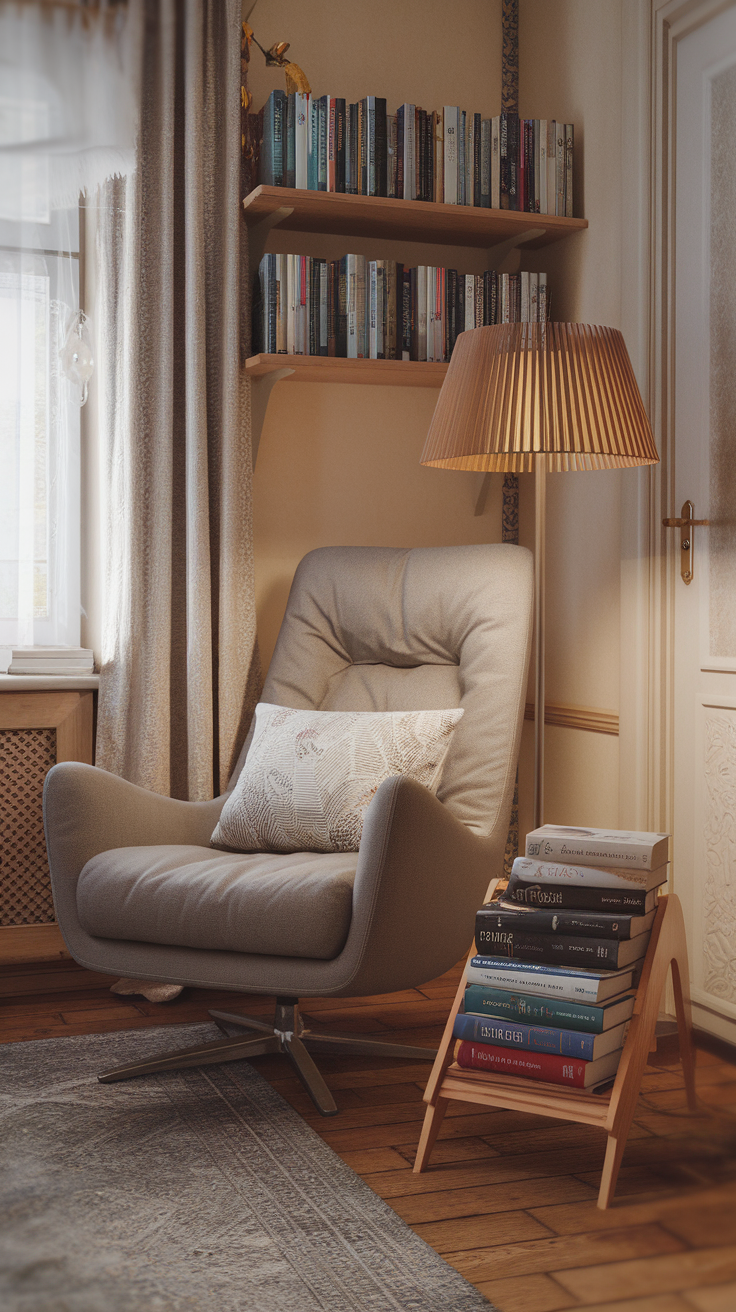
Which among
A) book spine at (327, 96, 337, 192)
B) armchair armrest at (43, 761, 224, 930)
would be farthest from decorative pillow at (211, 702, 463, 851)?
book spine at (327, 96, 337, 192)

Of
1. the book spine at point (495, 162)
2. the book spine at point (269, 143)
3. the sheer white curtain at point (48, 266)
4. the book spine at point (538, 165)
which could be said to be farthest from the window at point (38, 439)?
the book spine at point (538, 165)

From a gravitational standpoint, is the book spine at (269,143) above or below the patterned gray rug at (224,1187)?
above

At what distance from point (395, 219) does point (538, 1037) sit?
6.55 ft

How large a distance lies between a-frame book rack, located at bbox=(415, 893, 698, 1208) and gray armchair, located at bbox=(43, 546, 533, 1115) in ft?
0.65

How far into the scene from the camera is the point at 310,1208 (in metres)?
1.53

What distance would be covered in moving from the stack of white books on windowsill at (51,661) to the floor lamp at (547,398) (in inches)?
42.8

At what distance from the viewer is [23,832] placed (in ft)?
8.34

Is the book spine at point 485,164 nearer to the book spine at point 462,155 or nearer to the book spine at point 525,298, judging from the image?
the book spine at point 462,155

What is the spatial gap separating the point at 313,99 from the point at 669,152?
3.05 feet

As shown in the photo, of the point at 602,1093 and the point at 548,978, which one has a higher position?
the point at 548,978

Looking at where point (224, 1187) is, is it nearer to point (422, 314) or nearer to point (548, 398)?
point (548, 398)

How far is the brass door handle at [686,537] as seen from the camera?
2.30m

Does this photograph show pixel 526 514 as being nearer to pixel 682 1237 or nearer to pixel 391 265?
pixel 391 265

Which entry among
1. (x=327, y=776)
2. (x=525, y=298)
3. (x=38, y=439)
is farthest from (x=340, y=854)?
(x=525, y=298)
